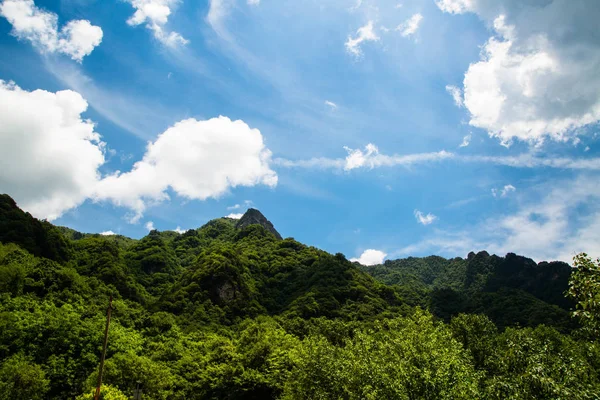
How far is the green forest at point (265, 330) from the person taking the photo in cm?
2831

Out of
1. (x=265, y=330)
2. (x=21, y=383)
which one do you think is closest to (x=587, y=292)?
(x=21, y=383)

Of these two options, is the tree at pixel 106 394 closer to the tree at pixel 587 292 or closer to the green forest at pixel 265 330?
the green forest at pixel 265 330

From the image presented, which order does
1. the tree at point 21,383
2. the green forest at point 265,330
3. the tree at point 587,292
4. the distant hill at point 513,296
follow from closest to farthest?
1. the tree at point 587,292
2. the green forest at point 265,330
3. the tree at point 21,383
4. the distant hill at point 513,296

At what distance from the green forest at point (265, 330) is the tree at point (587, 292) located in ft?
0.23

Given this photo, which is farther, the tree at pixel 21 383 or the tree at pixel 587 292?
the tree at pixel 21 383

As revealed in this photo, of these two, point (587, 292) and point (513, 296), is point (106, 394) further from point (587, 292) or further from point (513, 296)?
point (513, 296)

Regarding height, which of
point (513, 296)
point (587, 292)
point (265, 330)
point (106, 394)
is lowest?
point (106, 394)

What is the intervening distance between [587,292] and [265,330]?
66.5 m

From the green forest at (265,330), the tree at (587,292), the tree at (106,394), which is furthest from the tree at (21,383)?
the tree at (587,292)

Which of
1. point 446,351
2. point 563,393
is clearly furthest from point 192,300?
point 563,393

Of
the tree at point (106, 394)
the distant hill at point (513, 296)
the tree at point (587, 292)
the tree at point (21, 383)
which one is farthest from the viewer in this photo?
the distant hill at point (513, 296)

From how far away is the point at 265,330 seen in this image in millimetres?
74062

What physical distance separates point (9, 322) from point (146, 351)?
23328mm

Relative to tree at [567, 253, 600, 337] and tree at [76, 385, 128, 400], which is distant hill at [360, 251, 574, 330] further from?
tree at [76, 385, 128, 400]
